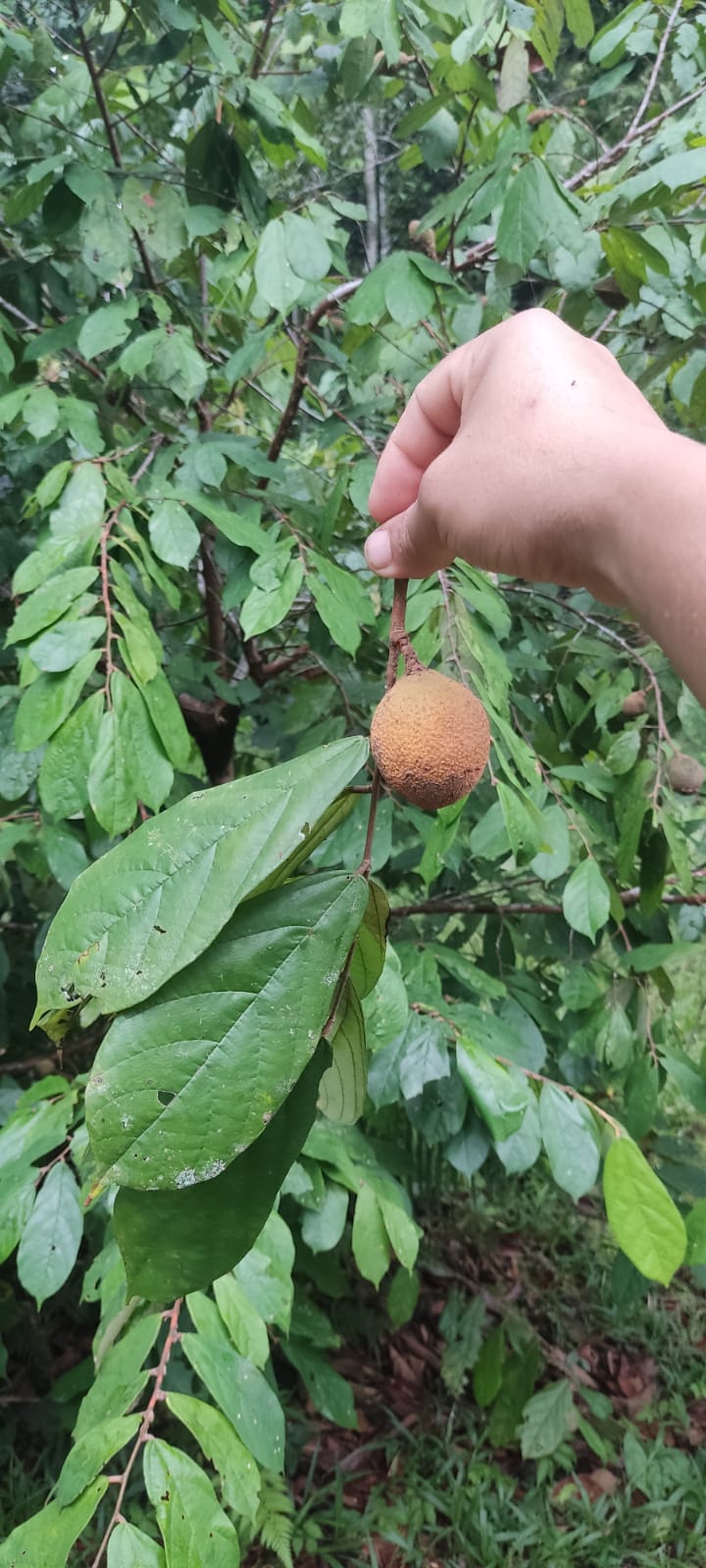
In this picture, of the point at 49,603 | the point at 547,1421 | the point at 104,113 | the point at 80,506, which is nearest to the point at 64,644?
the point at 49,603

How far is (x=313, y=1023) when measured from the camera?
461 millimetres

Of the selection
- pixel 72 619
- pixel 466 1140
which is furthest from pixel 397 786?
pixel 466 1140

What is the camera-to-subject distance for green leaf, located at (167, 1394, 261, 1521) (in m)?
0.72

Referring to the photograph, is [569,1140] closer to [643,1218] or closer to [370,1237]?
[643,1218]

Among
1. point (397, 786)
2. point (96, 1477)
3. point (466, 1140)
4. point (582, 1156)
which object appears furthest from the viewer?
point (466, 1140)

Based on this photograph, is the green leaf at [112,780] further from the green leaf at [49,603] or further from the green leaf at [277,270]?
the green leaf at [277,270]

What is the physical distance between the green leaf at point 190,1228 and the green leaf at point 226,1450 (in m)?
0.35

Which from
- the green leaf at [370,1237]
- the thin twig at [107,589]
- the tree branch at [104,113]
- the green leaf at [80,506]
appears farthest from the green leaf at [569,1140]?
the tree branch at [104,113]

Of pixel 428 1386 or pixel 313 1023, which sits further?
pixel 428 1386

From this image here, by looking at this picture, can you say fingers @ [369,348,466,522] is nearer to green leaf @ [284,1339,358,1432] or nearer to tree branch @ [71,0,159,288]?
tree branch @ [71,0,159,288]

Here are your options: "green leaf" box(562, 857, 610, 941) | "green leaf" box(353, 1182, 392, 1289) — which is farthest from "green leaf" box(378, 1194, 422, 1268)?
"green leaf" box(562, 857, 610, 941)

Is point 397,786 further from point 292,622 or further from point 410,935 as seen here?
point 292,622

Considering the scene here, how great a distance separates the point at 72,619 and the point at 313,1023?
1.90 feet

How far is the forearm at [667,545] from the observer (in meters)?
0.46
